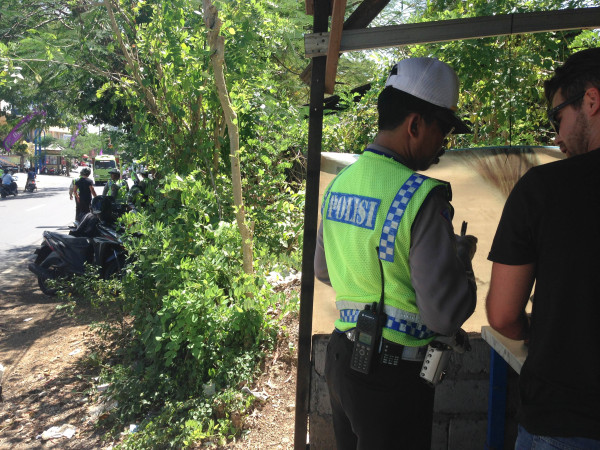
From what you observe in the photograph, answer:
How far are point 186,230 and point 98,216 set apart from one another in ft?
14.4

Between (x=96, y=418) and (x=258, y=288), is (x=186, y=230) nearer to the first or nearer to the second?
(x=258, y=288)

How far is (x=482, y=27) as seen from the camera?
2.28 metres

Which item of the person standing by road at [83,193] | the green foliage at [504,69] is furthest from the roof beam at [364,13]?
the person standing by road at [83,193]

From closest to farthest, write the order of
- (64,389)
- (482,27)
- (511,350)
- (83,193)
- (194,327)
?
1. (511,350)
2. (482,27)
3. (194,327)
4. (64,389)
5. (83,193)

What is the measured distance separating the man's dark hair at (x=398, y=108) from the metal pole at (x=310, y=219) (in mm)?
782

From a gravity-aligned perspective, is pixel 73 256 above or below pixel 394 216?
below

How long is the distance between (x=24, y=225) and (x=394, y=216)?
1599cm

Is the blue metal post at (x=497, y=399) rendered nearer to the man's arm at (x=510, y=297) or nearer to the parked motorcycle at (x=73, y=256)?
the man's arm at (x=510, y=297)

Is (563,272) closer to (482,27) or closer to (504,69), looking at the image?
(482,27)

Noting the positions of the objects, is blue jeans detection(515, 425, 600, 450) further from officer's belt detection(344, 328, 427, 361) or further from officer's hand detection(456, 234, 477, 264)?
officer's hand detection(456, 234, 477, 264)

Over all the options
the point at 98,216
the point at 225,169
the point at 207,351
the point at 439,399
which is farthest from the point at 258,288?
the point at 98,216

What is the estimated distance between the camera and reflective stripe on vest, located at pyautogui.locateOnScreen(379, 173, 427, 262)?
1.56 meters

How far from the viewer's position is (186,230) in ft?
15.1

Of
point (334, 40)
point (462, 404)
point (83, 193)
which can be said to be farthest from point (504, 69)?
point (83, 193)
